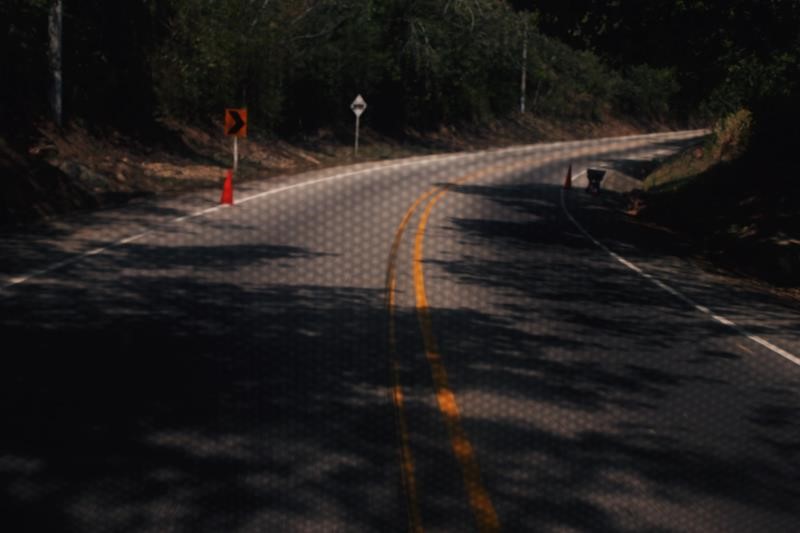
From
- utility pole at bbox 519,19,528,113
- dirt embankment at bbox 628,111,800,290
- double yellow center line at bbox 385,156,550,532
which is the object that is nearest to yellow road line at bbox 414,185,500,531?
double yellow center line at bbox 385,156,550,532

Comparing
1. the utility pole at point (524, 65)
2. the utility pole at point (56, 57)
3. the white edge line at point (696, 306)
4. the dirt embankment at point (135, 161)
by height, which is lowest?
the white edge line at point (696, 306)

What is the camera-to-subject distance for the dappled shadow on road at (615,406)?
539 centimetres

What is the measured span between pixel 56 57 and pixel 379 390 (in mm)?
21513

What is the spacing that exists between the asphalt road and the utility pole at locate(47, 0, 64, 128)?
11.2m

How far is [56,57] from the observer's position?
2564cm

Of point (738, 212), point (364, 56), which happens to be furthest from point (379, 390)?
point (364, 56)

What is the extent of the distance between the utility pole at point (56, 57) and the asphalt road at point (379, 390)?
1124cm

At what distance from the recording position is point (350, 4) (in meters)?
48.8

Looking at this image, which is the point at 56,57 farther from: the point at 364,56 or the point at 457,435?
the point at 364,56

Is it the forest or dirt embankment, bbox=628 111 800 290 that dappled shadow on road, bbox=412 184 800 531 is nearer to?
dirt embankment, bbox=628 111 800 290

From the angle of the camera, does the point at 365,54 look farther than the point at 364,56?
Yes

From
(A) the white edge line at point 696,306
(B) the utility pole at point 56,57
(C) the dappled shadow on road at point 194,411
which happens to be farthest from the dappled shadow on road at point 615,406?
(B) the utility pole at point 56,57

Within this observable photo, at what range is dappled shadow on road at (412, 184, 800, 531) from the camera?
17.7 ft

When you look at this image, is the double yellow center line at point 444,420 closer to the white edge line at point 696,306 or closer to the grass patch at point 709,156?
the white edge line at point 696,306
